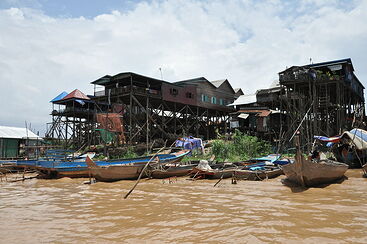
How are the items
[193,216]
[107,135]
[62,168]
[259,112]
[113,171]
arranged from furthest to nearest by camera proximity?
[259,112] → [107,135] → [62,168] → [113,171] → [193,216]

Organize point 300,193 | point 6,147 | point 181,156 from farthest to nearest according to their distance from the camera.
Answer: point 6,147 < point 181,156 < point 300,193

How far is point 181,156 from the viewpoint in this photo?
17.6 meters

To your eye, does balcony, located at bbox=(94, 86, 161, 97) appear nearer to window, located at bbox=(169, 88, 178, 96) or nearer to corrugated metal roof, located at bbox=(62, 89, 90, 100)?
window, located at bbox=(169, 88, 178, 96)

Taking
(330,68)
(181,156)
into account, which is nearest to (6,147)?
(181,156)

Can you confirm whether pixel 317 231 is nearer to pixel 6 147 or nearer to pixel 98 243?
pixel 98 243

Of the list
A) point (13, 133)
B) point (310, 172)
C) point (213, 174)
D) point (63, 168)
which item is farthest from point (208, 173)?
point (13, 133)

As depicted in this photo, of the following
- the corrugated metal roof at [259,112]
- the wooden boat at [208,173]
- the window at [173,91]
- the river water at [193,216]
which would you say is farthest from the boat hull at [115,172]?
the corrugated metal roof at [259,112]

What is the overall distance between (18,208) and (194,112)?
82.4 ft

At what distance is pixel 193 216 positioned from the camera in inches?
249

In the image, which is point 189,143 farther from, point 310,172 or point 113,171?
point 310,172

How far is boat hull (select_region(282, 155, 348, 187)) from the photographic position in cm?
914

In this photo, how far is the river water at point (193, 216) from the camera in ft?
16.1

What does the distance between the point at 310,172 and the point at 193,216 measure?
5069mm

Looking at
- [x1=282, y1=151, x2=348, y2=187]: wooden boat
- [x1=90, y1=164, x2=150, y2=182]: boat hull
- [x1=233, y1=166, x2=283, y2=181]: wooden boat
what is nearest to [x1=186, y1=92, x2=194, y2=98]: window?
[x1=90, y1=164, x2=150, y2=182]: boat hull
